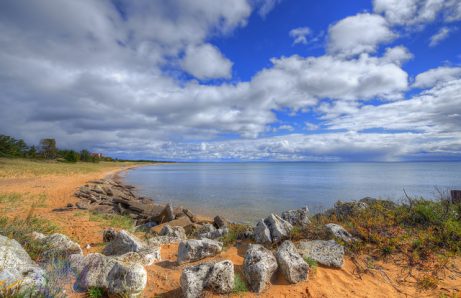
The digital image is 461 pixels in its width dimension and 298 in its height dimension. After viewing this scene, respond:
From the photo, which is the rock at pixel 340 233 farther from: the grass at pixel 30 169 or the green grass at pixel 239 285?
the grass at pixel 30 169

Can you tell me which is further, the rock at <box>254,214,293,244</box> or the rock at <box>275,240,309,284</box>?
the rock at <box>254,214,293,244</box>

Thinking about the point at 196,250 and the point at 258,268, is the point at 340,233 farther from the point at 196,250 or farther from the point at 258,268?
the point at 196,250

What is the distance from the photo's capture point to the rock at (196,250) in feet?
20.4

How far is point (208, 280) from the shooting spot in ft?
16.2

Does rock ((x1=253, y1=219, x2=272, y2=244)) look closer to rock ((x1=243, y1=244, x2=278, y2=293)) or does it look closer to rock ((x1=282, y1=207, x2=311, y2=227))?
rock ((x1=243, y1=244, x2=278, y2=293))

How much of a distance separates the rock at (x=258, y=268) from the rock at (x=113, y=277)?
6.65ft

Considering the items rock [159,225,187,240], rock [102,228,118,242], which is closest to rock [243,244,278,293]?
rock [159,225,187,240]

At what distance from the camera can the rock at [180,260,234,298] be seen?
190 inches

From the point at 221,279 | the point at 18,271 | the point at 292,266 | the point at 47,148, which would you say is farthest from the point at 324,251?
the point at 47,148

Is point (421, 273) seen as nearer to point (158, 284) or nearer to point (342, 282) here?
point (342, 282)

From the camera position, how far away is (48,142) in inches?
3479

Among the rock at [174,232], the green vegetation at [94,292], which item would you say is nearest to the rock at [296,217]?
the rock at [174,232]

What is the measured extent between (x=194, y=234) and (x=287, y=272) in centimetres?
568

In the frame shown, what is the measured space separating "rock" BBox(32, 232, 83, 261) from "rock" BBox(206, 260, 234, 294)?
3578 millimetres
